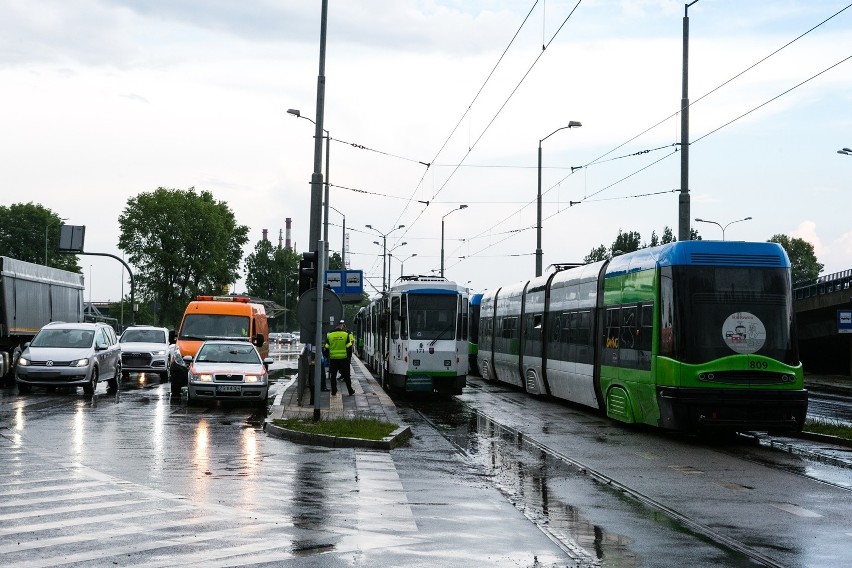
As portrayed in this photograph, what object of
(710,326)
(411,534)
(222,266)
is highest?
(222,266)

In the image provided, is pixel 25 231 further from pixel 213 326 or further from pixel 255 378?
pixel 255 378

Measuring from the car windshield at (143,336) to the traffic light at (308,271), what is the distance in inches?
692

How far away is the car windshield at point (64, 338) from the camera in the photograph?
2877 centimetres

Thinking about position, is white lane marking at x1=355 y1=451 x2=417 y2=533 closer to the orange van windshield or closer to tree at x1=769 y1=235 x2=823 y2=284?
the orange van windshield

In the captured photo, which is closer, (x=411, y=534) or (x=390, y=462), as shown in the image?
(x=411, y=534)

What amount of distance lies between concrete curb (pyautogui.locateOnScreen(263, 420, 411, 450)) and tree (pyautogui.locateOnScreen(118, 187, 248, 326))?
88.3m

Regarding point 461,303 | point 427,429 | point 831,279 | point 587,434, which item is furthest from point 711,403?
point 831,279

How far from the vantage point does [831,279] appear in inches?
1976

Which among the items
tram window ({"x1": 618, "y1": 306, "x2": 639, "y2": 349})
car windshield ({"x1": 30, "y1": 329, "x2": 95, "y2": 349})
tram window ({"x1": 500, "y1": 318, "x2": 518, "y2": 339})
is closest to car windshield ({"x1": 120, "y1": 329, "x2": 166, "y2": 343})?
car windshield ({"x1": 30, "y1": 329, "x2": 95, "y2": 349})

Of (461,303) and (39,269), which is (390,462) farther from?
(39,269)

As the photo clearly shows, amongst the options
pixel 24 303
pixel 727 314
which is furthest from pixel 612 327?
pixel 24 303

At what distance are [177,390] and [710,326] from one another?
15.2m

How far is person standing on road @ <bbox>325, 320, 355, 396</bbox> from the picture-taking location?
30.1 meters

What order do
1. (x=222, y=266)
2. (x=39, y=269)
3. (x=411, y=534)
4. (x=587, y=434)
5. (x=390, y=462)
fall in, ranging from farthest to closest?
(x=222, y=266), (x=39, y=269), (x=587, y=434), (x=390, y=462), (x=411, y=534)
